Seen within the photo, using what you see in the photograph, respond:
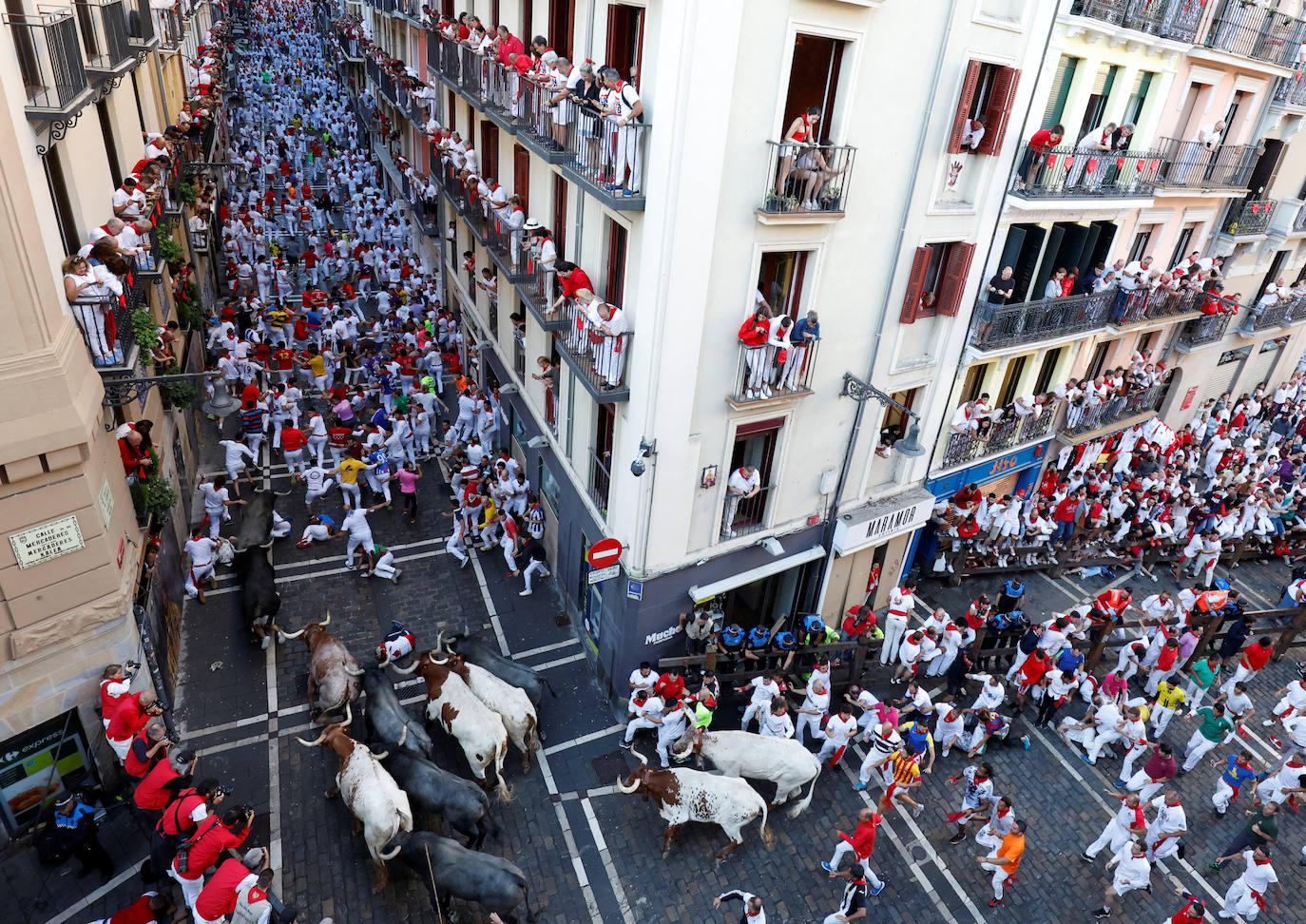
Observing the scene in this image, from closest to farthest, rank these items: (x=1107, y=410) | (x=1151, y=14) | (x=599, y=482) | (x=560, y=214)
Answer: (x=599, y=482) < (x=560, y=214) < (x=1151, y=14) < (x=1107, y=410)

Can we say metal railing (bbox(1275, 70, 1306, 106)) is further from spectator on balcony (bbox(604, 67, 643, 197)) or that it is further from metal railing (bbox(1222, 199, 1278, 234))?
spectator on balcony (bbox(604, 67, 643, 197))

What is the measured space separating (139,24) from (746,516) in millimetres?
16919

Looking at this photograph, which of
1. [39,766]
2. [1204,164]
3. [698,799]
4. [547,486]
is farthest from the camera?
[1204,164]

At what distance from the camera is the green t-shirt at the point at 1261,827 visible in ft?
43.2

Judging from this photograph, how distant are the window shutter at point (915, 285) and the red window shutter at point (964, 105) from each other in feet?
5.85

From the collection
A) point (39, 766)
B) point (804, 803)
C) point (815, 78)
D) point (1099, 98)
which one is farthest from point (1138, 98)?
point (39, 766)

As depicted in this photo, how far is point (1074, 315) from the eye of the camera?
19438mm

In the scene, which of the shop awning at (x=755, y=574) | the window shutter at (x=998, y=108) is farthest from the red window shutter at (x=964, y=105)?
the shop awning at (x=755, y=574)

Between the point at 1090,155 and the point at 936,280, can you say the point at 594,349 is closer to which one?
the point at 936,280

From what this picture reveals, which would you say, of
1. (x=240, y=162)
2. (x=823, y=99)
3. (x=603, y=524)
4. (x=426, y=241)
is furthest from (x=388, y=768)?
(x=240, y=162)

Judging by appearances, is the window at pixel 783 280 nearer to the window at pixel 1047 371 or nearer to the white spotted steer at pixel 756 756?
the white spotted steer at pixel 756 756

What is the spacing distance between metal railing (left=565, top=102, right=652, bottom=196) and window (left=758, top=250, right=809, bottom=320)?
107 inches

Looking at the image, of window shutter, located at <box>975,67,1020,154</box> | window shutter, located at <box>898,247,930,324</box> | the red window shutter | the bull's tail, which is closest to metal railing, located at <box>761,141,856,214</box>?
the red window shutter

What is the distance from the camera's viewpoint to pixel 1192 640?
58.6 ft
